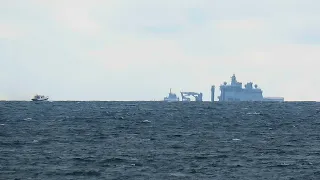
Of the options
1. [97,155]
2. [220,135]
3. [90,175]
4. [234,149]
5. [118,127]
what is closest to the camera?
[90,175]

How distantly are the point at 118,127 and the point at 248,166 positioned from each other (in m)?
46.1

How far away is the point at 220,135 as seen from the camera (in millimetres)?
90312

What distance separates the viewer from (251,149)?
239 ft

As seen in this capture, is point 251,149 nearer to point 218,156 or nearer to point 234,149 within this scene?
point 234,149

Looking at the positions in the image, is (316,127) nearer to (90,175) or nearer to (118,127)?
(118,127)

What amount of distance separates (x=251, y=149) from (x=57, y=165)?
2007cm

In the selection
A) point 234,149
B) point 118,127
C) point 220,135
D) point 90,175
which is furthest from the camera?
point 118,127

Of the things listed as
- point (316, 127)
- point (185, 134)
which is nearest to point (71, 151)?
point (185, 134)

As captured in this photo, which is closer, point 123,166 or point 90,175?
point 90,175

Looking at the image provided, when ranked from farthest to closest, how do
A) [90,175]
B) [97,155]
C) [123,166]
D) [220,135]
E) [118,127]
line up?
[118,127] → [220,135] → [97,155] → [123,166] → [90,175]

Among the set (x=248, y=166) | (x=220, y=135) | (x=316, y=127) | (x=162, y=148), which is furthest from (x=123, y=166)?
(x=316, y=127)

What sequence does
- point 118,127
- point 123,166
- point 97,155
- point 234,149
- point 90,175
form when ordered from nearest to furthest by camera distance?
1. point 90,175
2. point 123,166
3. point 97,155
4. point 234,149
5. point 118,127

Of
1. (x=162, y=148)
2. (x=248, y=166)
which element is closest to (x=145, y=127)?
(x=162, y=148)

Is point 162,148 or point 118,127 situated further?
point 118,127
